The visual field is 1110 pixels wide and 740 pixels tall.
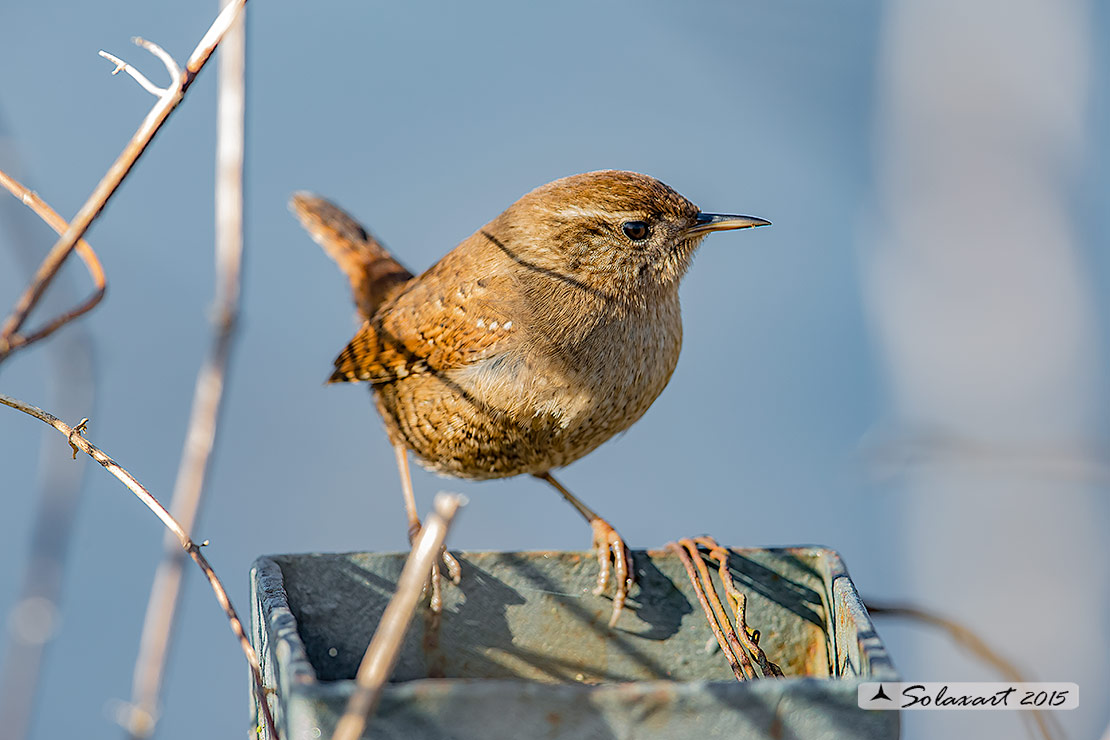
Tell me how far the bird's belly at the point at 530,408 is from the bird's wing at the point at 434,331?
0.18 ft

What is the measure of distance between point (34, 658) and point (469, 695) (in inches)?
Answer: 26.8

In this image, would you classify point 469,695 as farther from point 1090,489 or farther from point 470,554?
point 1090,489

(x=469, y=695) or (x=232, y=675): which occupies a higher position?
(x=469, y=695)

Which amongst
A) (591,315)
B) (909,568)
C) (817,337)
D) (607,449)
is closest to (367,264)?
(591,315)

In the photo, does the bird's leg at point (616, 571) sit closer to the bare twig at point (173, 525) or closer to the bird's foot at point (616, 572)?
the bird's foot at point (616, 572)

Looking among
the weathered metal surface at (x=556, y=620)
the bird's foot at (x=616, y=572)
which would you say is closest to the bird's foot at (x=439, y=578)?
the weathered metal surface at (x=556, y=620)

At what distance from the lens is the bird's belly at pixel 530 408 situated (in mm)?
2914

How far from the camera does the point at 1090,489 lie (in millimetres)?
4395

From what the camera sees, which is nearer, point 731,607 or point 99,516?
point 731,607

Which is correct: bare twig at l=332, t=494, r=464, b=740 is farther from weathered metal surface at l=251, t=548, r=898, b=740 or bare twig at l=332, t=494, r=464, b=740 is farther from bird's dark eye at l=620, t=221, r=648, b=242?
bird's dark eye at l=620, t=221, r=648, b=242

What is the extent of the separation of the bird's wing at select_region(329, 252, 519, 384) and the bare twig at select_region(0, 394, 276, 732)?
1340 millimetres

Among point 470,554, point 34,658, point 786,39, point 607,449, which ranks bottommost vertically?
point 607,449

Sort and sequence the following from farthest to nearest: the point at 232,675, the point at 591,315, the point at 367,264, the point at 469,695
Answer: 1. the point at 232,675
2. the point at 367,264
3. the point at 591,315
4. the point at 469,695

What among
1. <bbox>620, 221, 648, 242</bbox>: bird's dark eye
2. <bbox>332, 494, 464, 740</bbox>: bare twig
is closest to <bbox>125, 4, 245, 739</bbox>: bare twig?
<bbox>332, 494, 464, 740</bbox>: bare twig
